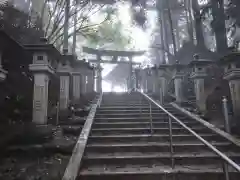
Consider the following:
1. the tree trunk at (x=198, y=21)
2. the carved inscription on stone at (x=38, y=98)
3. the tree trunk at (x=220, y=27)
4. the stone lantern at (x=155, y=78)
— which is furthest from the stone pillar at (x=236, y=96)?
the tree trunk at (x=198, y=21)

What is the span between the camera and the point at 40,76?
5.25 metres

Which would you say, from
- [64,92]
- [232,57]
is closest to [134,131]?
[64,92]

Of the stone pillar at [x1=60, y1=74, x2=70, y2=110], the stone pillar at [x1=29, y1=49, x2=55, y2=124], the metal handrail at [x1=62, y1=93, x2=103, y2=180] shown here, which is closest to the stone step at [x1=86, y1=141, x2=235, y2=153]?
the metal handrail at [x1=62, y1=93, x2=103, y2=180]

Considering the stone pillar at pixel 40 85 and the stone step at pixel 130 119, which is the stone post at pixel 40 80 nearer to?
the stone pillar at pixel 40 85

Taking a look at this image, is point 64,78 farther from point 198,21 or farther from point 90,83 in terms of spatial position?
point 198,21

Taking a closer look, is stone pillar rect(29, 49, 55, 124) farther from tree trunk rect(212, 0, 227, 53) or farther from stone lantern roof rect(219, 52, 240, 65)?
tree trunk rect(212, 0, 227, 53)

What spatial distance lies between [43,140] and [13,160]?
693 mm

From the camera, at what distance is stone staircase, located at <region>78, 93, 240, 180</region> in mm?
3740

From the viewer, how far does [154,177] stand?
3.72 m

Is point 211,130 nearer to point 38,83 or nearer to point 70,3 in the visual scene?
point 38,83

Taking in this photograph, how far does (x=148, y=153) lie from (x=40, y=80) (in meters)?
3.00

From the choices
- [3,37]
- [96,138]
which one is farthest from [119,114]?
[3,37]

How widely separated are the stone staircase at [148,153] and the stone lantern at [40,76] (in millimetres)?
1293

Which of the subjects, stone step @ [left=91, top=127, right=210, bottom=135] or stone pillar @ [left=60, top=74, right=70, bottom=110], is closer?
stone step @ [left=91, top=127, right=210, bottom=135]
